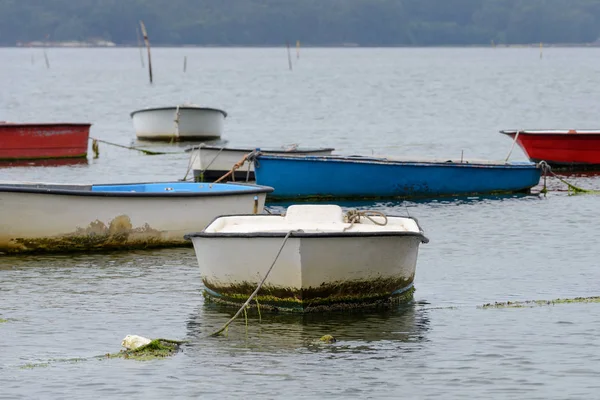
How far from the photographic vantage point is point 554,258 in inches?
778

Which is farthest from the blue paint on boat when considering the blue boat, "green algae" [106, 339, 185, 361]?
"green algae" [106, 339, 185, 361]

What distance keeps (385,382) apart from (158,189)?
363 inches

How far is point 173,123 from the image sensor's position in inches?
1751

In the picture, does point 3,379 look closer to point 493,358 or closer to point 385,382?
point 385,382

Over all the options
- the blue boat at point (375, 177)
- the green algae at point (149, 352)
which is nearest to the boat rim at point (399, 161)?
the blue boat at point (375, 177)

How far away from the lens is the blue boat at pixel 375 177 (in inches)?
1019

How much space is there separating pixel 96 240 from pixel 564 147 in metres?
16.7

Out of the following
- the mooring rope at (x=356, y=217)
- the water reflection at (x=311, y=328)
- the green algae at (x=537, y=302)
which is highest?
the mooring rope at (x=356, y=217)

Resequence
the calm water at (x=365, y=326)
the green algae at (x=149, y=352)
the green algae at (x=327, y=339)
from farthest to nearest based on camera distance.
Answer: the green algae at (x=327, y=339), the green algae at (x=149, y=352), the calm water at (x=365, y=326)

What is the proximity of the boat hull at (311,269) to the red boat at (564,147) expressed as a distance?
17.9 meters

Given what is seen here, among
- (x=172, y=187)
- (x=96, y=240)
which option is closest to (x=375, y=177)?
(x=172, y=187)

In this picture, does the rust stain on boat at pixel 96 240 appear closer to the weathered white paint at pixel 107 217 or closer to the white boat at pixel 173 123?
the weathered white paint at pixel 107 217

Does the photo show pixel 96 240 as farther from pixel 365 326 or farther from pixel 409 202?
pixel 409 202

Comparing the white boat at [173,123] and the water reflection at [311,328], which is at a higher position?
the white boat at [173,123]
